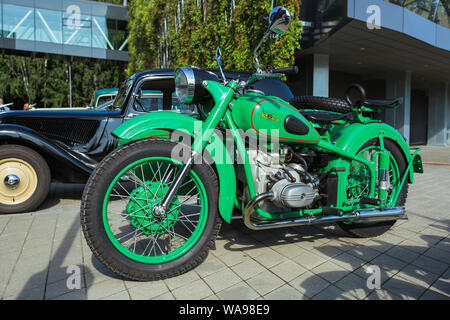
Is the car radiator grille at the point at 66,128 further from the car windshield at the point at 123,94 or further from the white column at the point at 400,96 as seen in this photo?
the white column at the point at 400,96

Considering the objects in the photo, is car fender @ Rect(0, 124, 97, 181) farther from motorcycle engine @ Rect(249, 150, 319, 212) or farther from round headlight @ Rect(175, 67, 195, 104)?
motorcycle engine @ Rect(249, 150, 319, 212)

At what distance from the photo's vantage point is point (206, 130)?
214cm

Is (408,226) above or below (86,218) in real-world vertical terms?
below

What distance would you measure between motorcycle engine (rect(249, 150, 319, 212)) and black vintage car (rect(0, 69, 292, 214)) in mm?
1651

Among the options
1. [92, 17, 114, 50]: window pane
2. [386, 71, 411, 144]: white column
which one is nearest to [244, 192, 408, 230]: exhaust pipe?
[386, 71, 411, 144]: white column

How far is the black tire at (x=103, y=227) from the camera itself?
1839 millimetres

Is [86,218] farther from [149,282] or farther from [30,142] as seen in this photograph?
[30,142]

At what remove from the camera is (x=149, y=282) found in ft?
6.68

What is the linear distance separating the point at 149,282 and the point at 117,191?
65cm

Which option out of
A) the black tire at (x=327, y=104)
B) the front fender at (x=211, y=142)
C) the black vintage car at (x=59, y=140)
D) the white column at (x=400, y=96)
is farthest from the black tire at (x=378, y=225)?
the white column at (x=400, y=96)

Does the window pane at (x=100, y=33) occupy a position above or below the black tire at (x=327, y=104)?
above

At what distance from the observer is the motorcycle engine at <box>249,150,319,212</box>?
7.26 feet

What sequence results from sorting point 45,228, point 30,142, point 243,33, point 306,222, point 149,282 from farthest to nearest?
1. point 243,33
2. point 30,142
3. point 45,228
4. point 306,222
5. point 149,282
